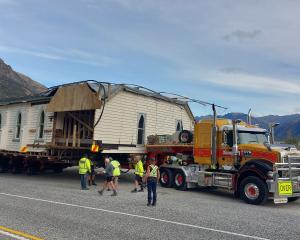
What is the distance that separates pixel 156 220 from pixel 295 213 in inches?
198

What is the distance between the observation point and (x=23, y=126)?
2303 centimetres

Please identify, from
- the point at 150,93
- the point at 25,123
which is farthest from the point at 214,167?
the point at 25,123

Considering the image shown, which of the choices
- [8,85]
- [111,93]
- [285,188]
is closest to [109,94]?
[111,93]

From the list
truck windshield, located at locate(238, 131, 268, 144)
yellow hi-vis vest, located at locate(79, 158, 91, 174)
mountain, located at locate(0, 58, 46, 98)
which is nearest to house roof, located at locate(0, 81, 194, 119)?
yellow hi-vis vest, located at locate(79, 158, 91, 174)

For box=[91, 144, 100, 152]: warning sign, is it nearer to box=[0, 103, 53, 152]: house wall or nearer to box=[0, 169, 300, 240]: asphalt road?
box=[0, 169, 300, 240]: asphalt road

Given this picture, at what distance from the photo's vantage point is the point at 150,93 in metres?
21.4

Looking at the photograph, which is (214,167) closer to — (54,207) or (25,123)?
(54,207)

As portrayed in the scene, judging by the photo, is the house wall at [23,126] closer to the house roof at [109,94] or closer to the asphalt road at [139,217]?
the house roof at [109,94]

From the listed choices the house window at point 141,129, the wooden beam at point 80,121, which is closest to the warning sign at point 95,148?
the wooden beam at point 80,121

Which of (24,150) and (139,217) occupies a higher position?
(24,150)

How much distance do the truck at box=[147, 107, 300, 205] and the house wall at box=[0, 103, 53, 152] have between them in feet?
22.7

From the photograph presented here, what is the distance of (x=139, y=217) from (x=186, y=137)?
8703mm

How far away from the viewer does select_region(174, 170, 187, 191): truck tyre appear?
1689 centimetres

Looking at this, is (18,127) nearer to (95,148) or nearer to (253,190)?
(95,148)
